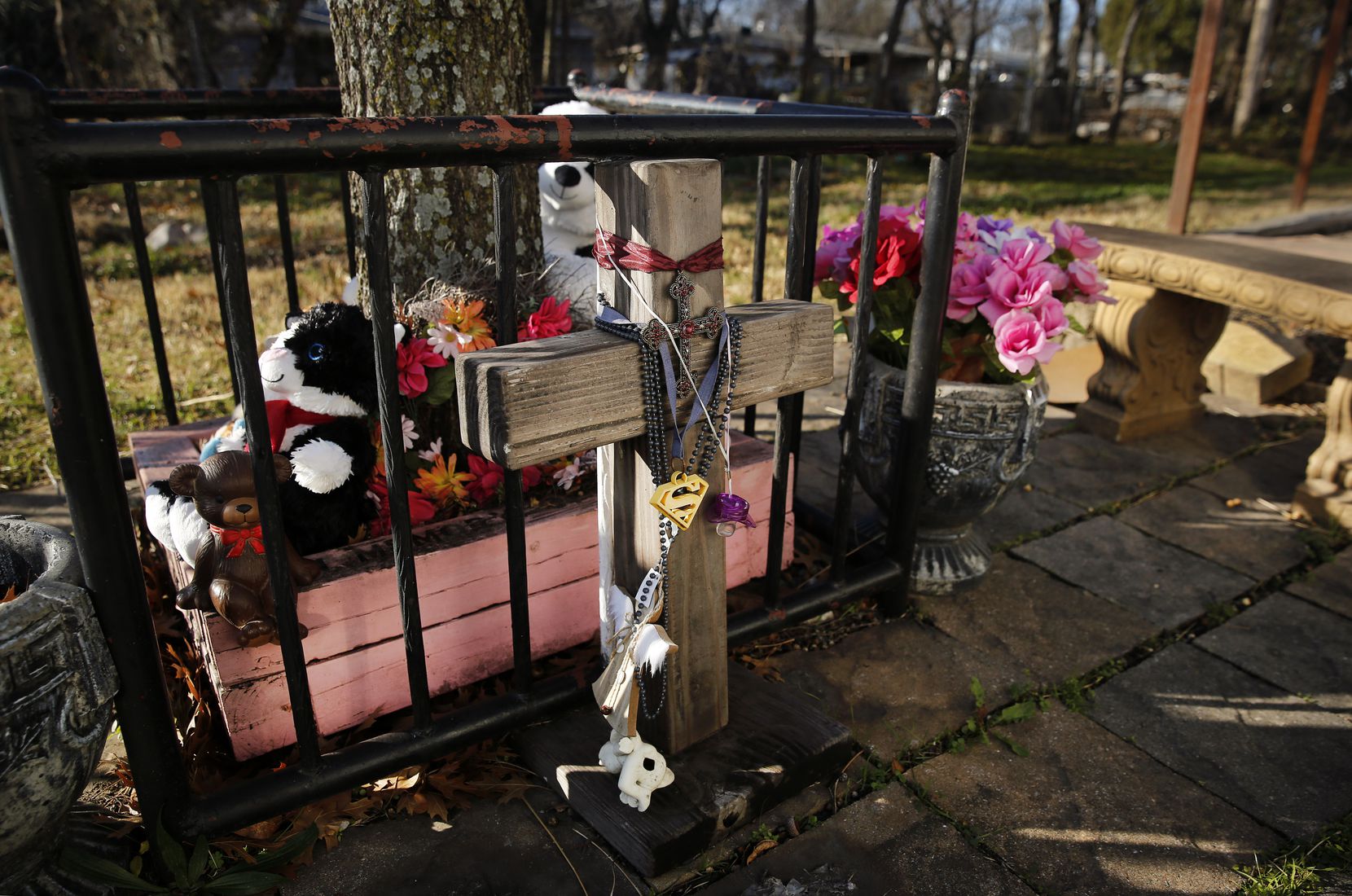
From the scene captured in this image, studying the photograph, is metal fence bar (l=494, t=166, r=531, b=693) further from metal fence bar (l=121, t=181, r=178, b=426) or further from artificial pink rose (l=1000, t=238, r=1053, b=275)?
metal fence bar (l=121, t=181, r=178, b=426)

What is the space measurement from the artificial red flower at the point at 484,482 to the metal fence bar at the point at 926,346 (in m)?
1.02

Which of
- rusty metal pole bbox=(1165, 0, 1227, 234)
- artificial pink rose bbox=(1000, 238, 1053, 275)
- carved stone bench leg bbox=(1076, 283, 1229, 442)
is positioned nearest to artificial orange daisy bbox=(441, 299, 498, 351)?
artificial pink rose bbox=(1000, 238, 1053, 275)

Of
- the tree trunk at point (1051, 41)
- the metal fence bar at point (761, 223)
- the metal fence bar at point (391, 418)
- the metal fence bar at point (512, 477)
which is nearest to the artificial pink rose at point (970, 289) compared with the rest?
the metal fence bar at point (761, 223)

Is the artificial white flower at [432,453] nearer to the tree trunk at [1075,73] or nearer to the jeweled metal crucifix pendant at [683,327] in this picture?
the jeweled metal crucifix pendant at [683,327]

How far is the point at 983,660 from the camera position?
2.36 m

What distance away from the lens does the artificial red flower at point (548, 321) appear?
2242 millimetres

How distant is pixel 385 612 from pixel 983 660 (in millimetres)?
1474

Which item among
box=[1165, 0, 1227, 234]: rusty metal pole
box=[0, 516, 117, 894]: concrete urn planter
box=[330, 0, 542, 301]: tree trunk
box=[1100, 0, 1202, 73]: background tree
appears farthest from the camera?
box=[1100, 0, 1202, 73]: background tree

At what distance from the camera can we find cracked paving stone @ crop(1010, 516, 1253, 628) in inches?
105

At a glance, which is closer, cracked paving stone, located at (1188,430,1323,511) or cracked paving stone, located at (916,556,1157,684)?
cracked paving stone, located at (916,556,1157,684)

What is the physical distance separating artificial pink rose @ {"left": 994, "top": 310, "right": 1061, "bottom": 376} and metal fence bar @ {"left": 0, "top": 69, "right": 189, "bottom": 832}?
76.1 inches

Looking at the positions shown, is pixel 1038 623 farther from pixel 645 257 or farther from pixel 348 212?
pixel 348 212

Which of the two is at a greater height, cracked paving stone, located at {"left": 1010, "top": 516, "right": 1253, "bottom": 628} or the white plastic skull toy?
the white plastic skull toy

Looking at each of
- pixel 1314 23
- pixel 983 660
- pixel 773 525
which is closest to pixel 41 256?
pixel 773 525
